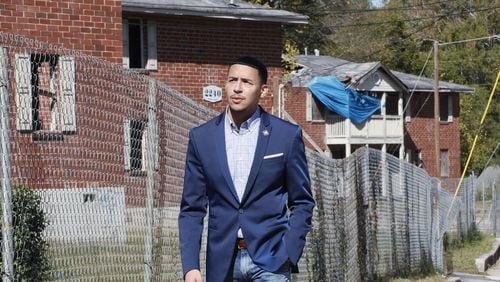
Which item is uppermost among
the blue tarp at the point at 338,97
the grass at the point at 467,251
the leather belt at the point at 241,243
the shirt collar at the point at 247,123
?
the blue tarp at the point at 338,97

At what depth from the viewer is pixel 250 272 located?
520 centimetres

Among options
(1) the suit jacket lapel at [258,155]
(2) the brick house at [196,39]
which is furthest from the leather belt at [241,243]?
(2) the brick house at [196,39]

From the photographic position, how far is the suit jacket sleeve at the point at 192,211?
17.1ft

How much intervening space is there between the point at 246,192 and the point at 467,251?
17.4m

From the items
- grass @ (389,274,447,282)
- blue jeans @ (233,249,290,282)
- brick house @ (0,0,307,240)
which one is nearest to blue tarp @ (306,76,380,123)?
grass @ (389,274,447,282)

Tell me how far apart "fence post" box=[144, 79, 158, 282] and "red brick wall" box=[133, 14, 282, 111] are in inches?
801

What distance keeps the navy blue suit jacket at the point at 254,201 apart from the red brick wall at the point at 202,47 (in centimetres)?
2165

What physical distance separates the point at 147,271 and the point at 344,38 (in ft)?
213

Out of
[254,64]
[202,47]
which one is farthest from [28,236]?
[202,47]

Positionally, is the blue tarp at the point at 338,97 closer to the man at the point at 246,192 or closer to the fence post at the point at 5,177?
the man at the point at 246,192

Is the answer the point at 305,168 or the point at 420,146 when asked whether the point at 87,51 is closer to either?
the point at 305,168

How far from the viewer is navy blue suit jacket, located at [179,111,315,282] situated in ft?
17.0

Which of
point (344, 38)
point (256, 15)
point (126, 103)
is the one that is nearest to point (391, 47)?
point (344, 38)

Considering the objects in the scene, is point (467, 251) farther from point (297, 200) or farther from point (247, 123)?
point (247, 123)
